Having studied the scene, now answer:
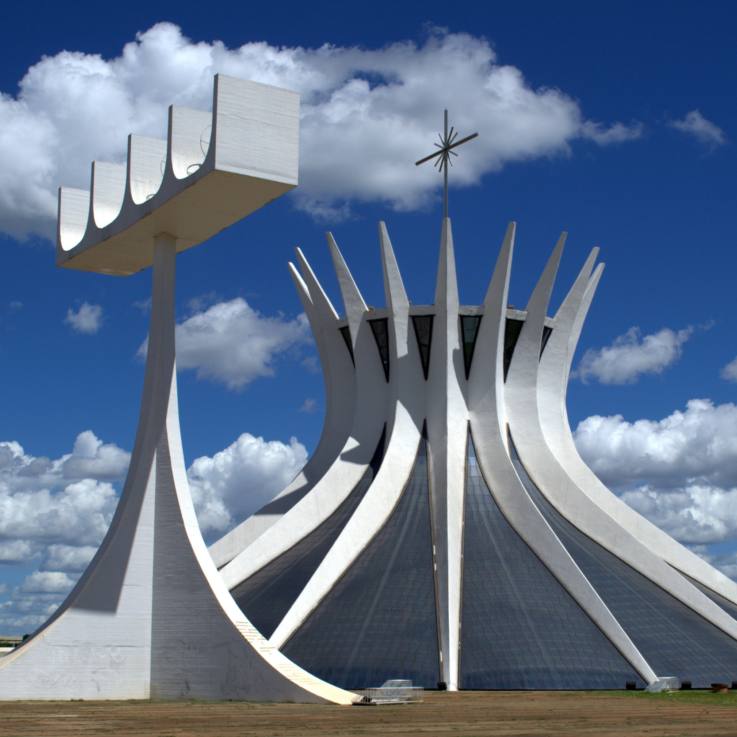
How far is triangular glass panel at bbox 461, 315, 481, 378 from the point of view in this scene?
37.3m

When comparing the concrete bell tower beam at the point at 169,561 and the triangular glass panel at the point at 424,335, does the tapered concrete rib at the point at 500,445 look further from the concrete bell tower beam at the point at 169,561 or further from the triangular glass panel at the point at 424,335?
the concrete bell tower beam at the point at 169,561

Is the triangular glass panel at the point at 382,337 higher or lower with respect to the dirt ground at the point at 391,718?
higher

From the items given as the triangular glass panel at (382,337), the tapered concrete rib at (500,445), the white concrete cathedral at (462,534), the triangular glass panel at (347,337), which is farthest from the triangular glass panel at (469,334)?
the triangular glass panel at (347,337)

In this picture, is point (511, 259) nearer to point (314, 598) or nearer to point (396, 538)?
point (396, 538)

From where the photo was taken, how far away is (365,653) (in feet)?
95.9

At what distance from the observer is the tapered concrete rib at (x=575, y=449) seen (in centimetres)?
3725

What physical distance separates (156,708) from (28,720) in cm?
326

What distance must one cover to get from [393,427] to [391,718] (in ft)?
59.4

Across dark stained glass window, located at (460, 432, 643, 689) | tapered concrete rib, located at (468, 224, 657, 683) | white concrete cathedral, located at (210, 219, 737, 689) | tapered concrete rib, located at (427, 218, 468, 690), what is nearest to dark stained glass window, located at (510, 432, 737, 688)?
white concrete cathedral, located at (210, 219, 737, 689)

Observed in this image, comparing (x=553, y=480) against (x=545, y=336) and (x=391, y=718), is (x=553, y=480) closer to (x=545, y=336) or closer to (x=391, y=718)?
(x=545, y=336)

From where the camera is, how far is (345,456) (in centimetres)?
3741

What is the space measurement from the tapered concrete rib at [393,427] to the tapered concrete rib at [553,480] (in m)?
3.01

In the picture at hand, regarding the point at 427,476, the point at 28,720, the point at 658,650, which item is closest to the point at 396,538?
the point at 427,476

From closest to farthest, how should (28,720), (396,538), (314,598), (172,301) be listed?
(28,720)
(172,301)
(314,598)
(396,538)
